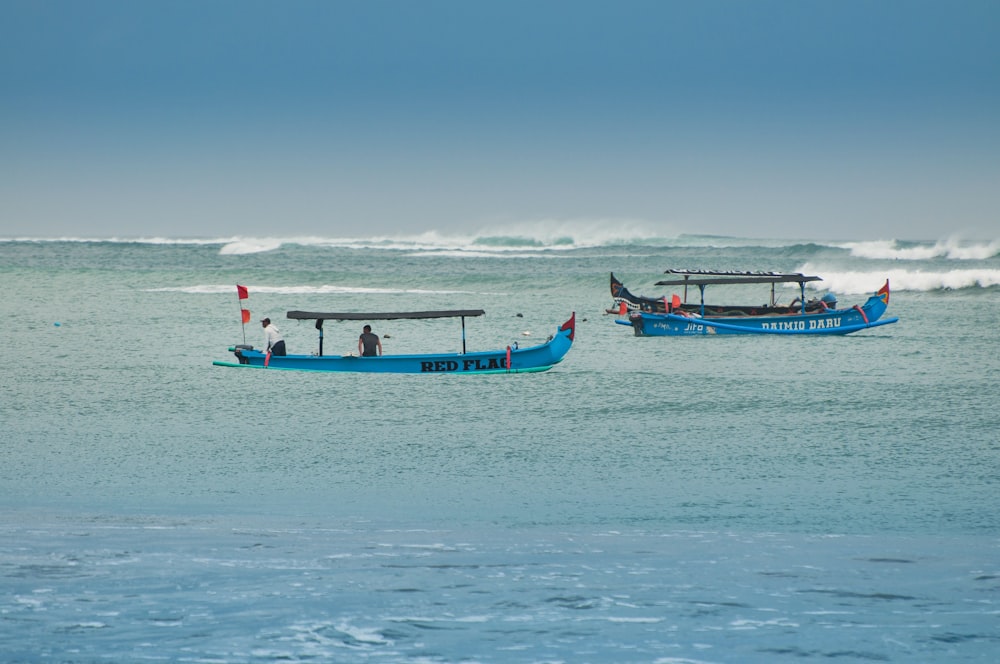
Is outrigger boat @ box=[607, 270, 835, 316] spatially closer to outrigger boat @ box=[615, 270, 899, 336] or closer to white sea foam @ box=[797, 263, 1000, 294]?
outrigger boat @ box=[615, 270, 899, 336]

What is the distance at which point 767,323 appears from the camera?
3067 centimetres

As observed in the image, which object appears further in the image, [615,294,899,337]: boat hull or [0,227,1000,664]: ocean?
[615,294,899,337]: boat hull

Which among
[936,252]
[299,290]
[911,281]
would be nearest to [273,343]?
[299,290]

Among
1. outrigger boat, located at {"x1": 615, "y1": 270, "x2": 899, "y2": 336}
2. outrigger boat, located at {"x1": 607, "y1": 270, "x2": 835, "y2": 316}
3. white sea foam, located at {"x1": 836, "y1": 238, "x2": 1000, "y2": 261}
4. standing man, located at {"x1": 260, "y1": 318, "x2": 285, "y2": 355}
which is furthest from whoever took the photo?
white sea foam, located at {"x1": 836, "y1": 238, "x2": 1000, "y2": 261}

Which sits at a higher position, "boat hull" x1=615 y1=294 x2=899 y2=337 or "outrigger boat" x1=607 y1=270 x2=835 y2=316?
"outrigger boat" x1=607 y1=270 x2=835 y2=316

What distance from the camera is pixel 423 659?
6867 millimetres

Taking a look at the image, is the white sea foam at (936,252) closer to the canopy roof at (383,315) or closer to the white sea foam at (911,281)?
the white sea foam at (911,281)

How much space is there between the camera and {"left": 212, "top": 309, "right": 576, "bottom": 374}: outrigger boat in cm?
2217

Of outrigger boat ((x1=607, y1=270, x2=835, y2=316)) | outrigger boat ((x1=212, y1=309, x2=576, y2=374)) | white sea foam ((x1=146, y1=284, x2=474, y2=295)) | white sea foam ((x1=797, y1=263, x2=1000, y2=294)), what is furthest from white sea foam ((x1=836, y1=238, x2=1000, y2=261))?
outrigger boat ((x1=212, y1=309, x2=576, y2=374))

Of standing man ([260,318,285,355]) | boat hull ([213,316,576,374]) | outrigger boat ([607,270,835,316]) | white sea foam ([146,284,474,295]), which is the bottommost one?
boat hull ([213,316,576,374])

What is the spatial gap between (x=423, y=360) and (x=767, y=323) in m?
12.8

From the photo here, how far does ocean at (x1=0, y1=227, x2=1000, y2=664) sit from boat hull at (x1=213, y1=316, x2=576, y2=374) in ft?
1.00

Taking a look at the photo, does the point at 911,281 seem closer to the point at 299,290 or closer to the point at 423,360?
the point at 299,290

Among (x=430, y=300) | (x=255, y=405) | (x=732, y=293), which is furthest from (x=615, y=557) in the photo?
(x=732, y=293)
